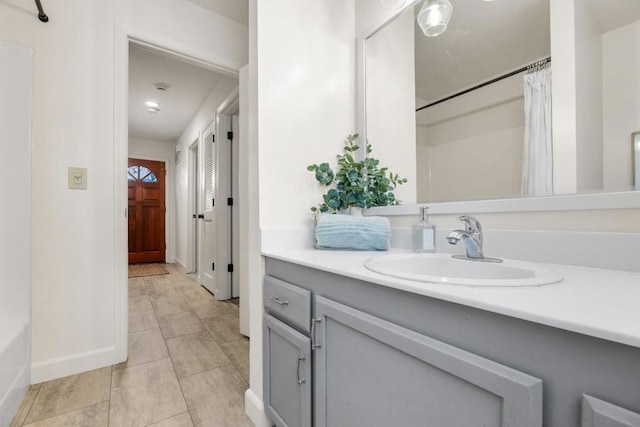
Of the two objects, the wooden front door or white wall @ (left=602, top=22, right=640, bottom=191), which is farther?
the wooden front door

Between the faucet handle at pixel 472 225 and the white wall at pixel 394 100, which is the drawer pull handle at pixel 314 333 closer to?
the faucet handle at pixel 472 225

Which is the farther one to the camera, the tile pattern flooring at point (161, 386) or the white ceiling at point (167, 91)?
the white ceiling at point (167, 91)

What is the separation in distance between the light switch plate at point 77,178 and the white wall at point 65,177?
0.02 m

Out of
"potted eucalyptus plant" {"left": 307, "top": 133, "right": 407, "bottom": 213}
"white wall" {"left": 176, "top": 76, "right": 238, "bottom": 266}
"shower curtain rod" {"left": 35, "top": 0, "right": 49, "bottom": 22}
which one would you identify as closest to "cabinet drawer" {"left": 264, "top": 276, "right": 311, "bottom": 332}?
"potted eucalyptus plant" {"left": 307, "top": 133, "right": 407, "bottom": 213}

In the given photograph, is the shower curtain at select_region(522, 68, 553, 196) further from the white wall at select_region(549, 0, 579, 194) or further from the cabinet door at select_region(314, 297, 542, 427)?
the cabinet door at select_region(314, 297, 542, 427)

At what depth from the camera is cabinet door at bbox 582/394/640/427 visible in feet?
1.03

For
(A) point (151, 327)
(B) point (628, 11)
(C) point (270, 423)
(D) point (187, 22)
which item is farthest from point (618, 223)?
(A) point (151, 327)

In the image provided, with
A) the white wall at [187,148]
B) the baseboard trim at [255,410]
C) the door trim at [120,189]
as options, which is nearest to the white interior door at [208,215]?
the white wall at [187,148]

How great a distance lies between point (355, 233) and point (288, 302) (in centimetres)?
36

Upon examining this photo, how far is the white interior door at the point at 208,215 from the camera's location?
3.09 meters

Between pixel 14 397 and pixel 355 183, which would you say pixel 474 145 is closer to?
pixel 355 183

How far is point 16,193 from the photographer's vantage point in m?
1.42

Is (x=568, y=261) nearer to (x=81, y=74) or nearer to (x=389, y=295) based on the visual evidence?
(x=389, y=295)

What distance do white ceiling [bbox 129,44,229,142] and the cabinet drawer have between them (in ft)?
6.25
